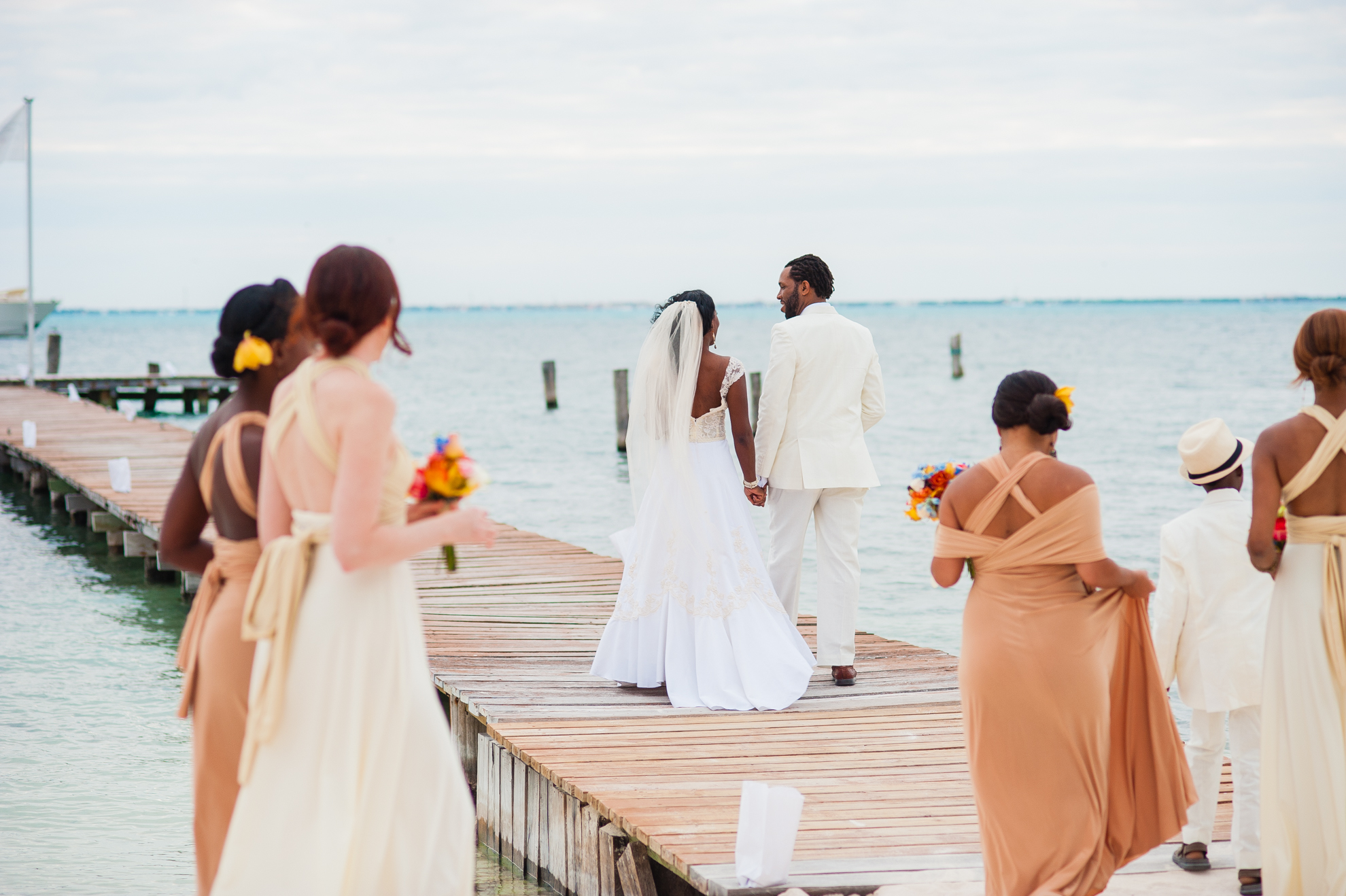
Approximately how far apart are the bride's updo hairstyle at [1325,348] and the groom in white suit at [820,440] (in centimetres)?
260

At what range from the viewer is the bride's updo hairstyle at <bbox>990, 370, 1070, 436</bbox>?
3.40 m

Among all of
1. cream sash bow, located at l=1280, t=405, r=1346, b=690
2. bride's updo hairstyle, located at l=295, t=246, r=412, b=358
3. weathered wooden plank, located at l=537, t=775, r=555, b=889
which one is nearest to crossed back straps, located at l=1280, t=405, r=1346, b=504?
cream sash bow, located at l=1280, t=405, r=1346, b=690

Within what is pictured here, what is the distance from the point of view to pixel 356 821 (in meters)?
2.74

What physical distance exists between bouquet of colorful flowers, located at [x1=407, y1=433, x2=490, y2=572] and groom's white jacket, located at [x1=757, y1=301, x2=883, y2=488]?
3.31m

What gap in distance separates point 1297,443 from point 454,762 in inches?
97.4

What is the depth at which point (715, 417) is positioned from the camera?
5.90 m

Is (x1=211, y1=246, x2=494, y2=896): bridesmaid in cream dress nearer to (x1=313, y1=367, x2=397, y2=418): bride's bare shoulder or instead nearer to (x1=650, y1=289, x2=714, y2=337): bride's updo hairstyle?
(x1=313, y1=367, x2=397, y2=418): bride's bare shoulder

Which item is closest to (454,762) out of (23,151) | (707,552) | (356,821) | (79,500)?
(356,821)

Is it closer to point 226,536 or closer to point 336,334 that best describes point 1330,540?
point 336,334

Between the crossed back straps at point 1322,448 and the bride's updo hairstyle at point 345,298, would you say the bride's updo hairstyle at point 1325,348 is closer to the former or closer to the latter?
the crossed back straps at point 1322,448

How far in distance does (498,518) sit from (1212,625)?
49.7ft

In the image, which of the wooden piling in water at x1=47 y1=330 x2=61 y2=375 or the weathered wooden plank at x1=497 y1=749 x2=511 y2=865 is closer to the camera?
the weathered wooden plank at x1=497 y1=749 x2=511 y2=865

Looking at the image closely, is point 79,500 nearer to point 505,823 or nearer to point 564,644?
point 564,644

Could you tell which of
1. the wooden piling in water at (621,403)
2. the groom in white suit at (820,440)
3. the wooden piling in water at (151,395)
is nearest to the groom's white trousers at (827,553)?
the groom in white suit at (820,440)
